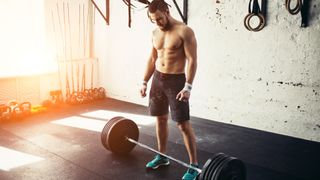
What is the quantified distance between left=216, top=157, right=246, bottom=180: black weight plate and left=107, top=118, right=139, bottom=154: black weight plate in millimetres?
1095

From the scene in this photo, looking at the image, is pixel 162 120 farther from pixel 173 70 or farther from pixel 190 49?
pixel 190 49

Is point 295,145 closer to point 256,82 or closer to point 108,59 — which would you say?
point 256,82

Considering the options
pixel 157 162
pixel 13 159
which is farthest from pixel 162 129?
pixel 13 159

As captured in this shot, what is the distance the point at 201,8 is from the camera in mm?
3799

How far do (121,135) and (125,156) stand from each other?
19 centimetres

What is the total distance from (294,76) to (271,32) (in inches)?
20.5

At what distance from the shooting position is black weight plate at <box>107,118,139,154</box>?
107 inches

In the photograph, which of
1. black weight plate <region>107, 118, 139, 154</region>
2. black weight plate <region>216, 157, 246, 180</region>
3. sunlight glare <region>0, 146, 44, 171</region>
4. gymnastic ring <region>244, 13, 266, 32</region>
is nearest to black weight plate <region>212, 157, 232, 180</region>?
black weight plate <region>216, 157, 246, 180</region>

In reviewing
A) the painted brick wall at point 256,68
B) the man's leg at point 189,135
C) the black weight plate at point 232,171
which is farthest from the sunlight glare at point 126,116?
the black weight plate at point 232,171

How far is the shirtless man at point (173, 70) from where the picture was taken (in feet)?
7.30

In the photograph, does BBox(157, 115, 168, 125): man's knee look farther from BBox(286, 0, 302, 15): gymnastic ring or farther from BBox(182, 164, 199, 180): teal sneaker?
BBox(286, 0, 302, 15): gymnastic ring

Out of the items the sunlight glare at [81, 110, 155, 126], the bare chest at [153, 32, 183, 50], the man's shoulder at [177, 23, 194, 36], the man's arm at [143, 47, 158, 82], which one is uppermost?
the man's shoulder at [177, 23, 194, 36]

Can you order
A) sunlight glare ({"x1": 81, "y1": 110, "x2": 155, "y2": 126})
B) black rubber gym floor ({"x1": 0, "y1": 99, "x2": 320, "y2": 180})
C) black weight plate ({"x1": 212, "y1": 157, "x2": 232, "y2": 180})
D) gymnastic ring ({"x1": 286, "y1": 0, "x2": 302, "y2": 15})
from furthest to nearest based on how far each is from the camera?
sunlight glare ({"x1": 81, "y1": 110, "x2": 155, "y2": 126}) → gymnastic ring ({"x1": 286, "y1": 0, "x2": 302, "y2": 15}) → black rubber gym floor ({"x1": 0, "y1": 99, "x2": 320, "y2": 180}) → black weight plate ({"x1": 212, "y1": 157, "x2": 232, "y2": 180})

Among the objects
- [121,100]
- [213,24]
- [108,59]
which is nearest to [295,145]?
[213,24]
